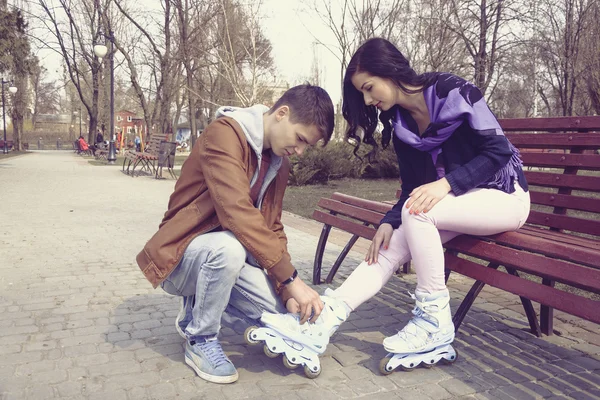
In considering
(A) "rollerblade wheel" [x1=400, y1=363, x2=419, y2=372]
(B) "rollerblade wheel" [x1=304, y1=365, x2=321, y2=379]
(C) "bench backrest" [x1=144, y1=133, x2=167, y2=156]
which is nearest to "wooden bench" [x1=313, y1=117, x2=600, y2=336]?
(A) "rollerblade wheel" [x1=400, y1=363, x2=419, y2=372]

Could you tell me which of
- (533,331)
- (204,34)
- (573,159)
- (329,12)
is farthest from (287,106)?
(204,34)

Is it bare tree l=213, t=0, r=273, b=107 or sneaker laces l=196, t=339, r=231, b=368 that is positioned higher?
bare tree l=213, t=0, r=273, b=107

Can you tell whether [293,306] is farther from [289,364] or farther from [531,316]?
[531,316]

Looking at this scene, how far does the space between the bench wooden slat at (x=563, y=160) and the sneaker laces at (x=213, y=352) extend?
2083 mm

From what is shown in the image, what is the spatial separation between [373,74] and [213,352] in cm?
149

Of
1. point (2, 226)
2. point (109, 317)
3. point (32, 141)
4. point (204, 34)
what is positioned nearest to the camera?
point (109, 317)

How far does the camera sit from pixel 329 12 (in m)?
15.2

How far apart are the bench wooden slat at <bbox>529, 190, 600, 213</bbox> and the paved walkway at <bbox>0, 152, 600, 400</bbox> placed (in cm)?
73

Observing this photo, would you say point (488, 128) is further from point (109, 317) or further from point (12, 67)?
point (12, 67)

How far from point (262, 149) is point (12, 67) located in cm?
1665

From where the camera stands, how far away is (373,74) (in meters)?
2.55

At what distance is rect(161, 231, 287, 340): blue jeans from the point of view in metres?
2.29

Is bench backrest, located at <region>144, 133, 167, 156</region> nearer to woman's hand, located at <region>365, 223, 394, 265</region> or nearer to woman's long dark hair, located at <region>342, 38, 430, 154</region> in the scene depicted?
woman's long dark hair, located at <region>342, 38, 430, 154</region>

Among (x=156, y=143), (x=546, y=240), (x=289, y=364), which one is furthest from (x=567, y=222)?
(x=156, y=143)
